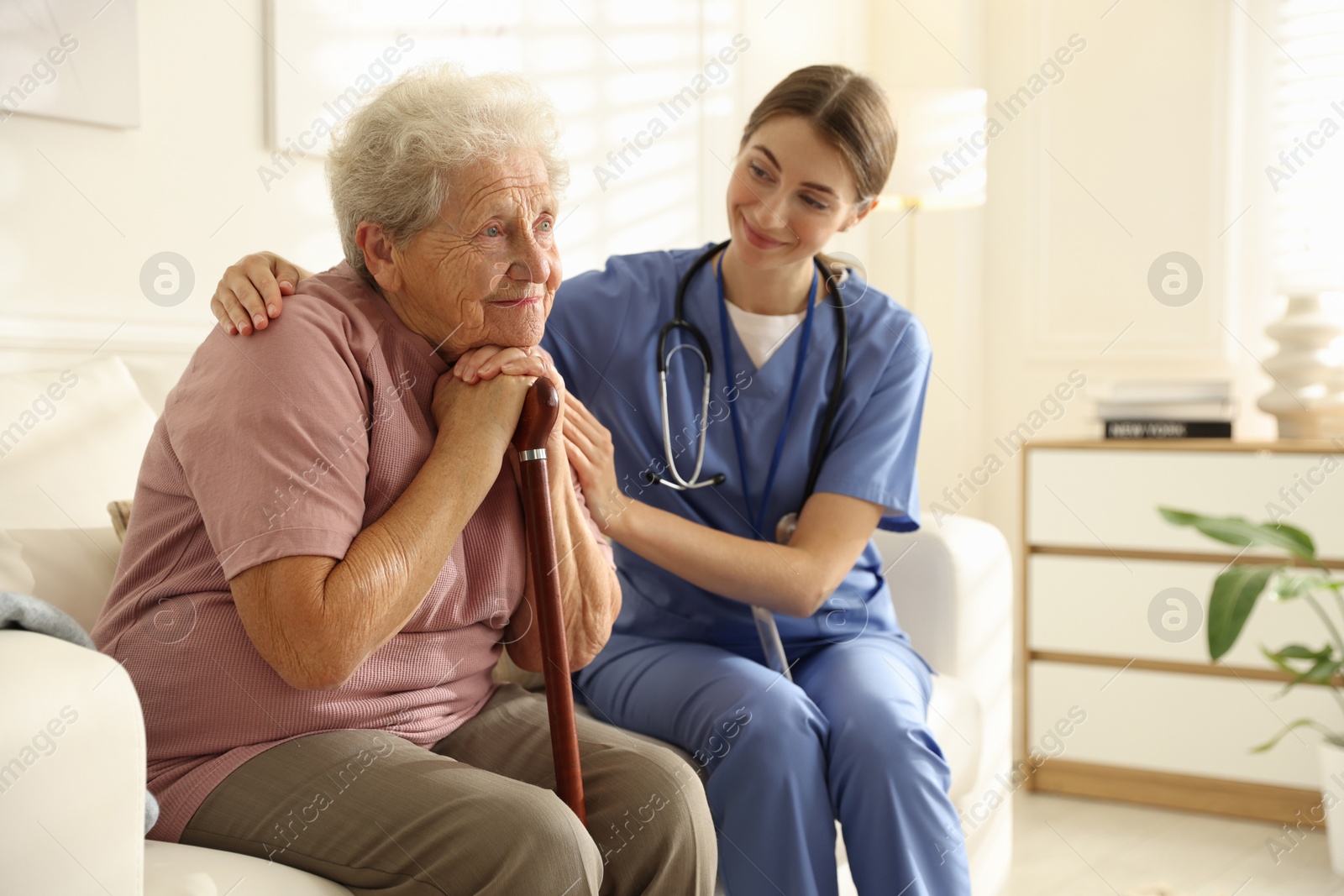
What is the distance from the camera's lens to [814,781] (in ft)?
4.48

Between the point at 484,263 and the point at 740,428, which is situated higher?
the point at 484,263

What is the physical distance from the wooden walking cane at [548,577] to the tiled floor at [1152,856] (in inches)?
57.7

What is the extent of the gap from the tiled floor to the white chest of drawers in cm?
9

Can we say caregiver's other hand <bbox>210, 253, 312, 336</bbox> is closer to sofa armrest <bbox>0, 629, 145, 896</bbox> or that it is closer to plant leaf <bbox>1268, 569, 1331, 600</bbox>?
sofa armrest <bbox>0, 629, 145, 896</bbox>

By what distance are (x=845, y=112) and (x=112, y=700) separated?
3.92ft

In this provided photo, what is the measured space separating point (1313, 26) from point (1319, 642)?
166 cm

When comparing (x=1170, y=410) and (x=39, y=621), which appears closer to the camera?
(x=39, y=621)

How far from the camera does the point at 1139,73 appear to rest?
3260mm

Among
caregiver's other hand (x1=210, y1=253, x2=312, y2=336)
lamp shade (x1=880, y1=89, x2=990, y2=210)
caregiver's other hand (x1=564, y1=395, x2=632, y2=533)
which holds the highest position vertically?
lamp shade (x1=880, y1=89, x2=990, y2=210)

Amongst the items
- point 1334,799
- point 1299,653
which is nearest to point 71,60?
point 1299,653

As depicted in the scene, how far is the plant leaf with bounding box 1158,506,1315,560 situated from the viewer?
93.4 inches

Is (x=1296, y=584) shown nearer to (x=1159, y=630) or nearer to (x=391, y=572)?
(x=1159, y=630)

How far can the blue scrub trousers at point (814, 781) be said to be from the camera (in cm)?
132

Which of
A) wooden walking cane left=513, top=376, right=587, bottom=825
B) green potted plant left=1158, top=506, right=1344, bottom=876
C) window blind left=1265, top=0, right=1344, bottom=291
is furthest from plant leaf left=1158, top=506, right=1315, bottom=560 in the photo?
wooden walking cane left=513, top=376, right=587, bottom=825
